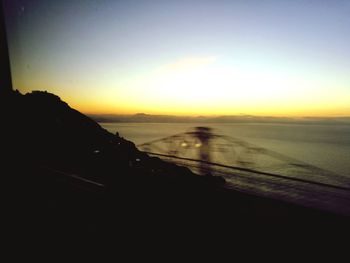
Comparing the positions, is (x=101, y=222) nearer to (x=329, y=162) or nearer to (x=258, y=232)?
(x=258, y=232)

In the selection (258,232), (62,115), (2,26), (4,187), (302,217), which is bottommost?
(302,217)

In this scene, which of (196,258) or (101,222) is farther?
(196,258)

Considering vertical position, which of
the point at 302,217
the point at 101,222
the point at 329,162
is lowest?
the point at 329,162

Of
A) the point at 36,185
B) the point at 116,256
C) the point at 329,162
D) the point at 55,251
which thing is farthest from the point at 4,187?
the point at 329,162

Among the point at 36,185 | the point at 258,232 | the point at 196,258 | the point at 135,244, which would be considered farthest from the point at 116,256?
the point at 258,232

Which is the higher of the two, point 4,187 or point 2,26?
point 2,26

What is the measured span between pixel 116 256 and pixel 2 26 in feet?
18.5

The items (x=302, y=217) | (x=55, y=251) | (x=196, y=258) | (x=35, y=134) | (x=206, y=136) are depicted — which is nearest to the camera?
(x=55, y=251)

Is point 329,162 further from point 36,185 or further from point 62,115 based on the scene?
point 36,185

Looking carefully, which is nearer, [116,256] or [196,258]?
[116,256]

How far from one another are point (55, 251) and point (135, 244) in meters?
0.96

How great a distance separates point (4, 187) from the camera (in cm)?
378

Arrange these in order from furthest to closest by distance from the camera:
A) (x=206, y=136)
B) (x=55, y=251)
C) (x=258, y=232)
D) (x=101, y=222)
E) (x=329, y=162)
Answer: (x=329, y=162) → (x=206, y=136) → (x=258, y=232) → (x=101, y=222) → (x=55, y=251)

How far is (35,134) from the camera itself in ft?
32.4
